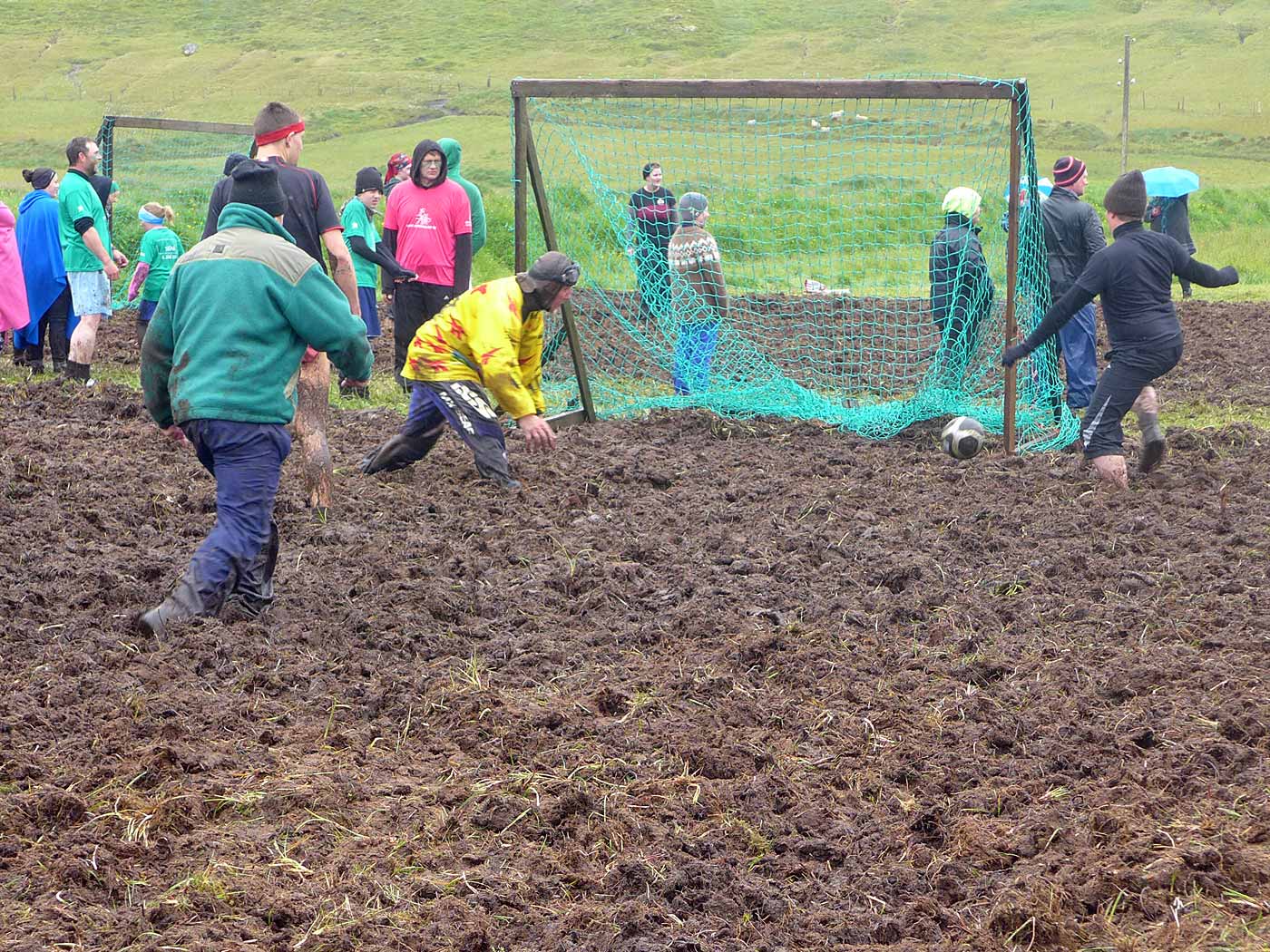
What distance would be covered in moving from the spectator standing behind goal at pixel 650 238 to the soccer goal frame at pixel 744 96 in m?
1.36

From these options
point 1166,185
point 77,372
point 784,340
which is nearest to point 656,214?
point 784,340

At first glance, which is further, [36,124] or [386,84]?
[386,84]

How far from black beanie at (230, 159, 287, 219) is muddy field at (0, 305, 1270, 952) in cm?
170

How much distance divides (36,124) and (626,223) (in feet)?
114

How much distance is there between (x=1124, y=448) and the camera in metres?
8.80

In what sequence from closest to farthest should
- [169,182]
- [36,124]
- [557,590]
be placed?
[557,590], [169,182], [36,124]

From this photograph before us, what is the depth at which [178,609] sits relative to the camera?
18.1ft

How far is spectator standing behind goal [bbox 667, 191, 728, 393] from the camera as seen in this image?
10398 mm

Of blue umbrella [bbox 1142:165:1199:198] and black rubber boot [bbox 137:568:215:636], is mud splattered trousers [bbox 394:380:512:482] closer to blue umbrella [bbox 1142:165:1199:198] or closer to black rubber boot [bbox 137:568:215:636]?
black rubber boot [bbox 137:568:215:636]

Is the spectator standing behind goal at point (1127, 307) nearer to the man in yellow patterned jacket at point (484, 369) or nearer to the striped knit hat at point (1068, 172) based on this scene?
the striped knit hat at point (1068, 172)

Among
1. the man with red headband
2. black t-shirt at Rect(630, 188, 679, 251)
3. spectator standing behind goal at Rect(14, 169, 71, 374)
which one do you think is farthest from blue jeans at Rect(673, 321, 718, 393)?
spectator standing behind goal at Rect(14, 169, 71, 374)

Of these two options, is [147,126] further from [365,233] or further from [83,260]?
[365,233]

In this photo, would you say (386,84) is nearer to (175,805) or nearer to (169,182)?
(169,182)

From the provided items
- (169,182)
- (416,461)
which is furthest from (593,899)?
(169,182)
